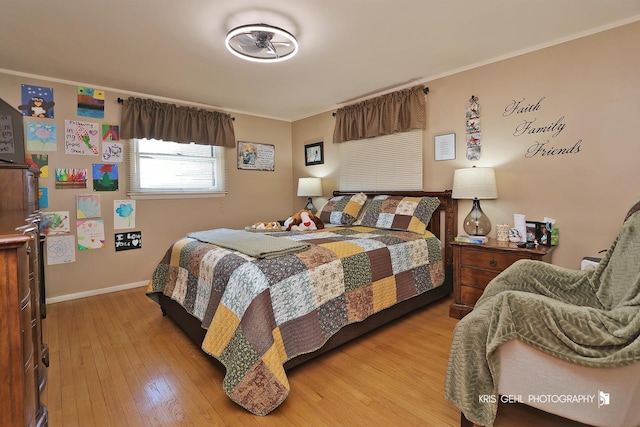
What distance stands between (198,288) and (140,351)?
627 mm

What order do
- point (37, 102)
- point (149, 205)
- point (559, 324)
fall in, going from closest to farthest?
point (559, 324) → point (37, 102) → point (149, 205)

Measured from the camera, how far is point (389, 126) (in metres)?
3.53

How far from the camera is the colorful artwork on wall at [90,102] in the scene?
10.5 ft

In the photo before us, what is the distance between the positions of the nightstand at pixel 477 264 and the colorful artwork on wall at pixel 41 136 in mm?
3966

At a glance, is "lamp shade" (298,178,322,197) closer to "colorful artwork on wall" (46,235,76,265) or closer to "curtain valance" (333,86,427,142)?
"curtain valance" (333,86,427,142)

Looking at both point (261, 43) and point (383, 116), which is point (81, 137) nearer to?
point (261, 43)

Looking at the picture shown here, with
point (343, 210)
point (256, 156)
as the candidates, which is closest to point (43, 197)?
point (256, 156)

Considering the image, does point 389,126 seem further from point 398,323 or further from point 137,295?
point 137,295

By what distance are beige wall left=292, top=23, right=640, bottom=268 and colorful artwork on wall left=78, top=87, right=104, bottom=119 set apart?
3664 mm

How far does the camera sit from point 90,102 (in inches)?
128

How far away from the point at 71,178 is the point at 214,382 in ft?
9.00

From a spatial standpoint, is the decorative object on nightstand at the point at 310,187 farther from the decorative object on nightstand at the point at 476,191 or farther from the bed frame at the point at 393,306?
the decorative object on nightstand at the point at 476,191

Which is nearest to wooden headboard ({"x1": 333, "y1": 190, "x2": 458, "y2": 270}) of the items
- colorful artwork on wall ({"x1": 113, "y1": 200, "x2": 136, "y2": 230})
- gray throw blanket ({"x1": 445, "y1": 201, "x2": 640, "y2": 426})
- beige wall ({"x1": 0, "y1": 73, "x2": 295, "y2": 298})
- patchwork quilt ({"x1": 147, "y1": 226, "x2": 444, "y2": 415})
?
patchwork quilt ({"x1": 147, "y1": 226, "x2": 444, "y2": 415})

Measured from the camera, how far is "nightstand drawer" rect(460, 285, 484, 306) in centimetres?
251
